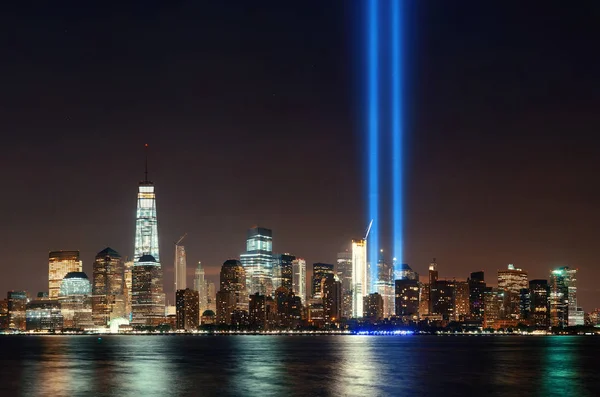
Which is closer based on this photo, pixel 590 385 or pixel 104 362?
pixel 590 385

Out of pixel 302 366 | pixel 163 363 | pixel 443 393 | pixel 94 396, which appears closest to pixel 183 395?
pixel 94 396

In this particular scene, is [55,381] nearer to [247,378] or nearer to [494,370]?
[247,378]

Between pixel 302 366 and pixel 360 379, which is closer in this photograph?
pixel 360 379

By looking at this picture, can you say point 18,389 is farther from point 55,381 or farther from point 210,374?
point 210,374

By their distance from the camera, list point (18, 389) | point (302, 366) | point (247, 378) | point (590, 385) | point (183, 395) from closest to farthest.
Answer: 1. point (183, 395)
2. point (18, 389)
3. point (590, 385)
4. point (247, 378)
5. point (302, 366)

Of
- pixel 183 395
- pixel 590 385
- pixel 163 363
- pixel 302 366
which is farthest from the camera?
pixel 163 363

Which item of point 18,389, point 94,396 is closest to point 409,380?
point 94,396

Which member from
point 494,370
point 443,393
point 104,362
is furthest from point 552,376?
point 104,362

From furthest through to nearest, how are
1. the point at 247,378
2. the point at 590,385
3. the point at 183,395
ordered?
the point at 247,378 → the point at 590,385 → the point at 183,395

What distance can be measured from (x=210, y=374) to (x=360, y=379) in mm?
23551

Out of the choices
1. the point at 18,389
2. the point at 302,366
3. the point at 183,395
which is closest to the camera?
the point at 183,395

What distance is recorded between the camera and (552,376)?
121m

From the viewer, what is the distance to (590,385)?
107625 millimetres

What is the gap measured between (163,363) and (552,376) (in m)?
68.4
